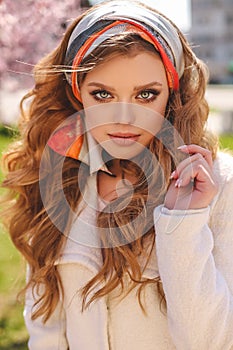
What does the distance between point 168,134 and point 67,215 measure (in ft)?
1.43

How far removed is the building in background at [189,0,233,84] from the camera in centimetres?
4635

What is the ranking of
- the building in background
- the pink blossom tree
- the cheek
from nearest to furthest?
the cheek
the pink blossom tree
the building in background

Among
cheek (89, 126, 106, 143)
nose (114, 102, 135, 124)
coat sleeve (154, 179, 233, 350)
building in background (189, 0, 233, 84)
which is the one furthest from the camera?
building in background (189, 0, 233, 84)

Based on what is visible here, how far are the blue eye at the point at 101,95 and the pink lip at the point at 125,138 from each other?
0.11m

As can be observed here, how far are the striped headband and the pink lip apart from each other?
190mm

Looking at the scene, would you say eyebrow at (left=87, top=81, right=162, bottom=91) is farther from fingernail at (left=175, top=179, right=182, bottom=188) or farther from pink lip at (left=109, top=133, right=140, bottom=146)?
fingernail at (left=175, top=179, right=182, bottom=188)

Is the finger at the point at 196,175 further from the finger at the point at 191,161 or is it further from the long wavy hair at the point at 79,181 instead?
the long wavy hair at the point at 79,181

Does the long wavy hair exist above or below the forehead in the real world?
below

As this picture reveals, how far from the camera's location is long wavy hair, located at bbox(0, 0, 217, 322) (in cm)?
210

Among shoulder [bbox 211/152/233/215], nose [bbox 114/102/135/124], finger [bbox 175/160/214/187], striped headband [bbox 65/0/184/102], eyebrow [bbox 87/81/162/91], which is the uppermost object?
striped headband [bbox 65/0/184/102]

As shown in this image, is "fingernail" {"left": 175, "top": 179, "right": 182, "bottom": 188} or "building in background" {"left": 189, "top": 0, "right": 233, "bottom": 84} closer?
"fingernail" {"left": 175, "top": 179, "right": 182, "bottom": 188}

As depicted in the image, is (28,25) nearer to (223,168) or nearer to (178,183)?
(223,168)

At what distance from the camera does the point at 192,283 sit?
1.89 meters

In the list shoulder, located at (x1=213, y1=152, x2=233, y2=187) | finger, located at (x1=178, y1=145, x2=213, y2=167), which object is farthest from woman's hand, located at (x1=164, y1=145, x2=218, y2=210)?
shoulder, located at (x1=213, y1=152, x2=233, y2=187)
